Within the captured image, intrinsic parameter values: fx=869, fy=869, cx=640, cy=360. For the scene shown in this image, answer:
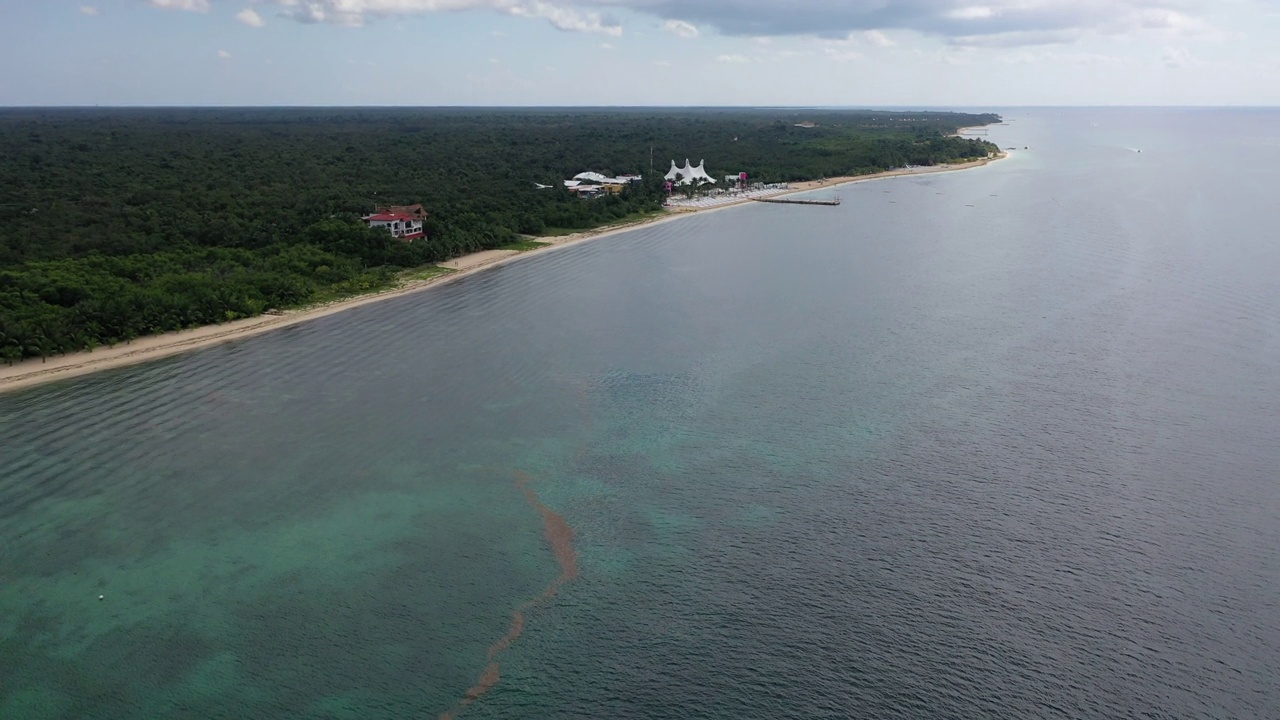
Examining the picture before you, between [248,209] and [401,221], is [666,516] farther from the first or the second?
[248,209]

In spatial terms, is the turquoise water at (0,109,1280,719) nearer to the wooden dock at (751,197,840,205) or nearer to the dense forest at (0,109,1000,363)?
the dense forest at (0,109,1000,363)

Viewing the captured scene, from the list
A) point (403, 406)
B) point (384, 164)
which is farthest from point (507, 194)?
point (403, 406)

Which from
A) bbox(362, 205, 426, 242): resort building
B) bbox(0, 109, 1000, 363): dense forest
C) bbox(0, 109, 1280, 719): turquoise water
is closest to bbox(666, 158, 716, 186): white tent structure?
bbox(0, 109, 1000, 363): dense forest

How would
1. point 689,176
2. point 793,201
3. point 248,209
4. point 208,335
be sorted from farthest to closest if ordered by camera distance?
point 689,176 → point 793,201 → point 248,209 → point 208,335

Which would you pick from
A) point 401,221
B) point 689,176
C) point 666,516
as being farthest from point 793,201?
point 666,516

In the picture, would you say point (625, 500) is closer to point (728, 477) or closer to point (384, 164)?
point (728, 477)
